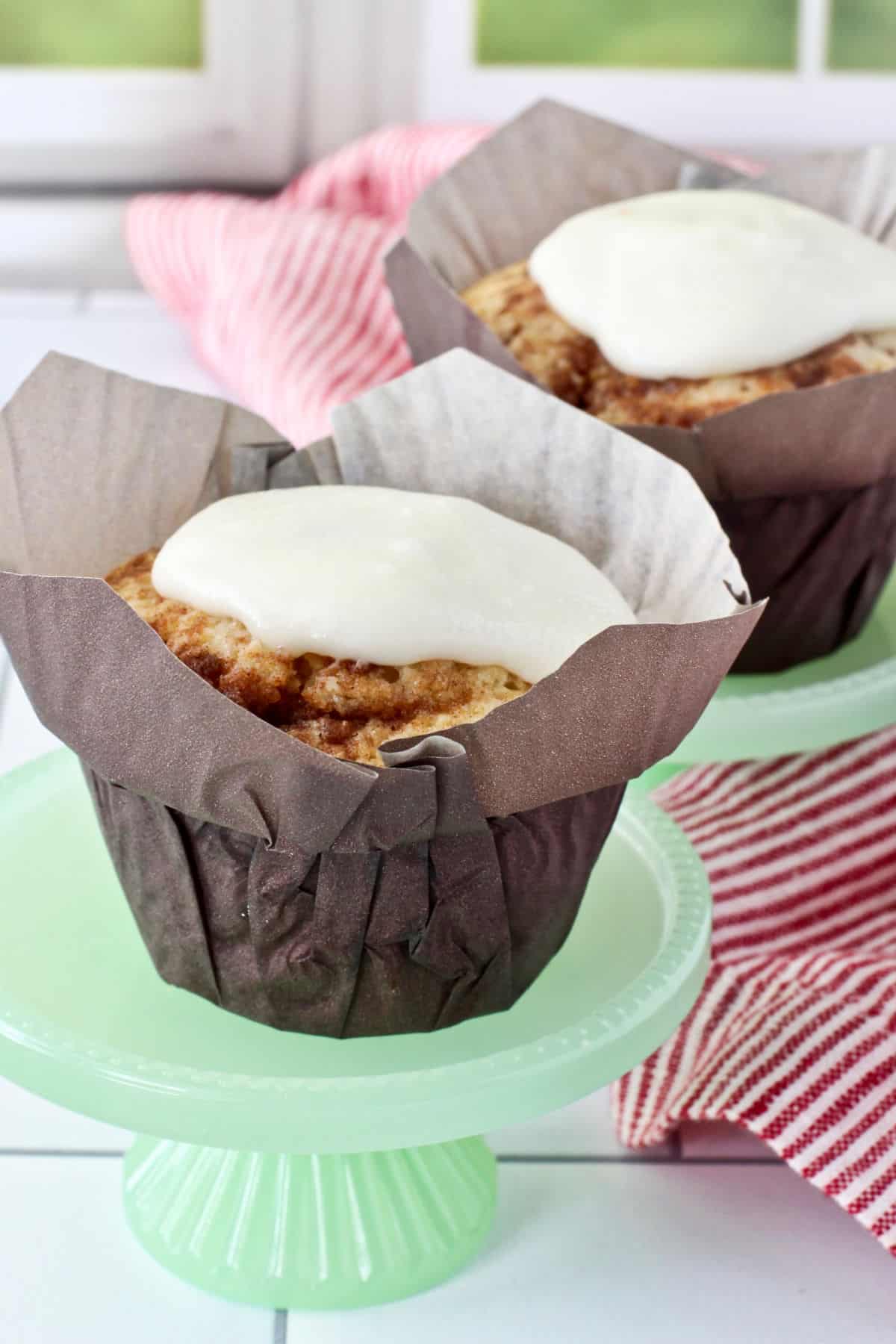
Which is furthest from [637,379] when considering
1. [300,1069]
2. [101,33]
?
[101,33]

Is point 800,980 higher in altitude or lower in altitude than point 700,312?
lower

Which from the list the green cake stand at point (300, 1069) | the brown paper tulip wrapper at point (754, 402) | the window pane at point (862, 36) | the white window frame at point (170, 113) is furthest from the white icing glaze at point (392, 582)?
the window pane at point (862, 36)

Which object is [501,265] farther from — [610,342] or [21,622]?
[21,622]

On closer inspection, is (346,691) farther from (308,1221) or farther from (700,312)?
(700,312)

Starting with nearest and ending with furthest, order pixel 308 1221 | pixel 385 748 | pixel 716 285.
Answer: pixel 385 748, pixel 308 1221, pixel 716 285

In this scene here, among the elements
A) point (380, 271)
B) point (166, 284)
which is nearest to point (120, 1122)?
point (380, 271)

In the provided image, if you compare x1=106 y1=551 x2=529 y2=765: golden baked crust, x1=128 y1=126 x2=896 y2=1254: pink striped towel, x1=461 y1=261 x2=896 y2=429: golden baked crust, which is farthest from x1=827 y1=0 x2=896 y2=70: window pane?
x1=106 y1=551 x2=529 y2=765: golden baked crust
